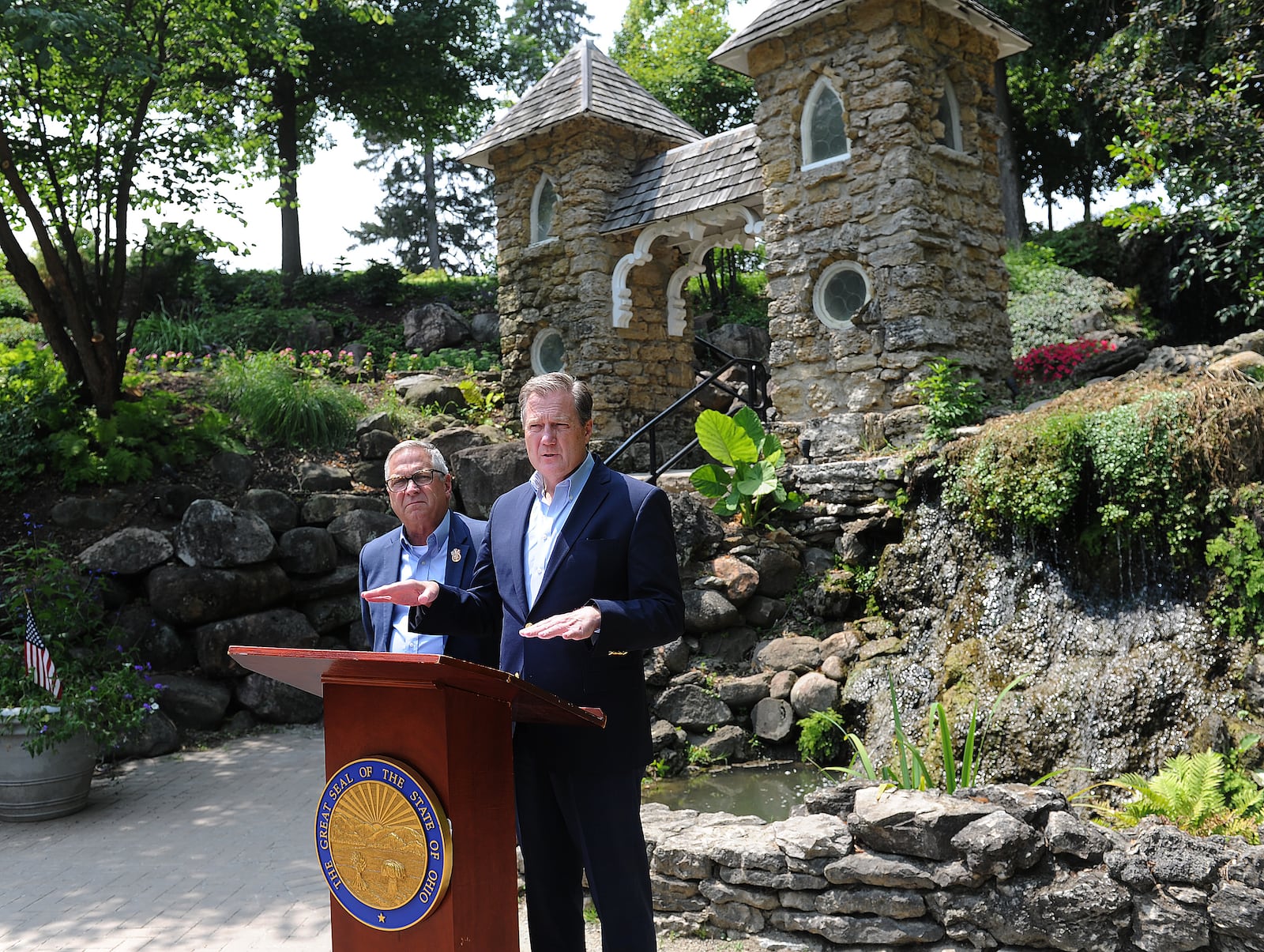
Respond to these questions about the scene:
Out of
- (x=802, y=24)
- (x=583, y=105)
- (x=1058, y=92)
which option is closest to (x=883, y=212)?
(x=802, y=24)

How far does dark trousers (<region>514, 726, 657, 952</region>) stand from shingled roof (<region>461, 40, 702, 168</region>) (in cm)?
1039

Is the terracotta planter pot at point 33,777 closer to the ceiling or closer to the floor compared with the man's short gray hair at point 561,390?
closer to the floor

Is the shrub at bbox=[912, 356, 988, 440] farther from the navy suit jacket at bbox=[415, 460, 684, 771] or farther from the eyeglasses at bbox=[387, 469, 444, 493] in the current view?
the navy suit jacket at bbox=[415, 460, 684, 771]

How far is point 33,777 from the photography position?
5.85m

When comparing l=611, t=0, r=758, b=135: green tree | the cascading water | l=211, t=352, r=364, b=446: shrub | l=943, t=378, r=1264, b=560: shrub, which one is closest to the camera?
the cascading water

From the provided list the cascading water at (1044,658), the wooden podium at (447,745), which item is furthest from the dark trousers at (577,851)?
the cascading water at (1044,658)

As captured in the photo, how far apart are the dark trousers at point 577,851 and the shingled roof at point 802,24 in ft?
28.2

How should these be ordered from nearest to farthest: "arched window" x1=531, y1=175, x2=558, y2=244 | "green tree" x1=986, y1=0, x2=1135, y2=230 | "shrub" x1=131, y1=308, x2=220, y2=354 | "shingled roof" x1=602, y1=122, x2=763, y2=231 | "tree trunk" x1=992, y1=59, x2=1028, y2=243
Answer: "shingled roof" x1=602, y1=122, x2=763, y2=231 → "arched window" x1=531, y1=175, x2=558, y2=244 → "shrub" x1=131, y1=308, x2=220, y2=354 → "green tree" x1=986, y1=0, x2=1135, y2=230 → "tree trunk" x1=992, y1=59, x2=1028, y2=243

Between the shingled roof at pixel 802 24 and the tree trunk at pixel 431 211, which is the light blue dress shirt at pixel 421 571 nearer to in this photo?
the shingled roof at pixel 802 24

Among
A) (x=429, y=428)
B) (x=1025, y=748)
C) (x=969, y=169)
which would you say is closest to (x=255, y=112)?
(x=429, y=428)

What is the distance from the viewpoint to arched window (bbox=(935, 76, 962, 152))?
9.84 metres

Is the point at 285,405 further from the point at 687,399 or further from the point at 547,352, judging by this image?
the point at 687,399

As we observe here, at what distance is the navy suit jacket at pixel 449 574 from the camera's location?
314 cm

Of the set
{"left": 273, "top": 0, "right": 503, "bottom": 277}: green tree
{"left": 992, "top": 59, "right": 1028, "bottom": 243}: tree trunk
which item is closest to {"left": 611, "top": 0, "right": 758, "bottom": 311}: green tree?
{"left": 273, "top": 0, "right": 503, "bottom": 277}: green tree
